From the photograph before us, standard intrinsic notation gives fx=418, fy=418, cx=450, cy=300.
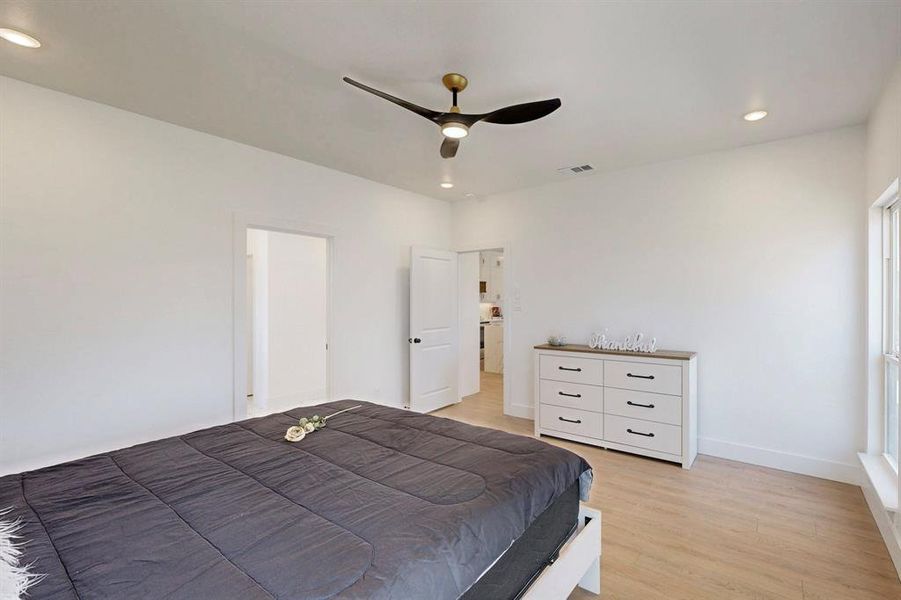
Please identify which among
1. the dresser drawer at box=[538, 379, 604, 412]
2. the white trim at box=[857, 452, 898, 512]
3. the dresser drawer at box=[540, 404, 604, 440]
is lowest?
the dresser drawer at box=[540, 404, 604, 440]

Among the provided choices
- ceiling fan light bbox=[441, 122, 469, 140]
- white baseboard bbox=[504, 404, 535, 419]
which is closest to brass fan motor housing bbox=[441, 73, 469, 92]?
ceiling fan light bbox=[441, 122, 469, 140]

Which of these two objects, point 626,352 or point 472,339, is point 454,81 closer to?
point 626,352

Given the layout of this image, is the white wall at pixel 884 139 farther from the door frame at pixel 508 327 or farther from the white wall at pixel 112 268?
the white wall at pixel 112 268

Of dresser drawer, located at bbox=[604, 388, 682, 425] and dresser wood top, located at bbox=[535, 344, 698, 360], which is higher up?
dresser wood top, located at bbox=[535, 344, 698, 360]

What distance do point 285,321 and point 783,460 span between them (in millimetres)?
5297

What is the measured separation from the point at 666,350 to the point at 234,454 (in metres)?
3.65

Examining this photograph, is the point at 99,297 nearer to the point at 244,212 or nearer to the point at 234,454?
the point at 244,212

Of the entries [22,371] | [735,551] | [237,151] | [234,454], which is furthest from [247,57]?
[735,551]

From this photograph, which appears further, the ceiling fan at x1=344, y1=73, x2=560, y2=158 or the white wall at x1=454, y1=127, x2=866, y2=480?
the white wall at x1=454, y1=127, x2=866, y2=480

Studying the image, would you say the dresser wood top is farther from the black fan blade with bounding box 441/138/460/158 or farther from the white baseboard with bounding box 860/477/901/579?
the black fan blade with bounding box 441/138/460/158

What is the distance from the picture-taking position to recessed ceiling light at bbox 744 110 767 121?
290cm

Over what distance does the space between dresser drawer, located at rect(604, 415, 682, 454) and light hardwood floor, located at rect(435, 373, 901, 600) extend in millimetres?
159

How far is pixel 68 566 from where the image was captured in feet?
3.52

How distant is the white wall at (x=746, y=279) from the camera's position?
3207 mm
